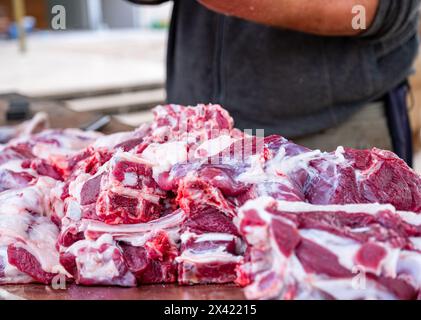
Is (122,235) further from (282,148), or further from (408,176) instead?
(408,176)

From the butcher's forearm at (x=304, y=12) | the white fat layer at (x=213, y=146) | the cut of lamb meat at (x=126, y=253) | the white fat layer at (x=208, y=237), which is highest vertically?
the butcher's forearm at (x=304, y=12)

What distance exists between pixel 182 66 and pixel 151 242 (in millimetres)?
1294

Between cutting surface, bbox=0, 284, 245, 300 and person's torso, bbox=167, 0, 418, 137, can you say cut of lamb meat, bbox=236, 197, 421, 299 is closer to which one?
cutting surface, bbox=0, 284, 245, 300

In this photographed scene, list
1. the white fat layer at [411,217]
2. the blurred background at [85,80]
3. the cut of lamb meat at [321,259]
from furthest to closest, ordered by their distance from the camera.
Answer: the blurred background at [85,80] → the white fat layer at [411,217] → the cut of lamb meat at [321,259]

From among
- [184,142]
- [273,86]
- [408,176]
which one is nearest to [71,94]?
[273,86]

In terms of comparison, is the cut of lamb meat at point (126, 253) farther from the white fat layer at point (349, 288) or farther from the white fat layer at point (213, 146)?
the white fat layer at point (349, 288)

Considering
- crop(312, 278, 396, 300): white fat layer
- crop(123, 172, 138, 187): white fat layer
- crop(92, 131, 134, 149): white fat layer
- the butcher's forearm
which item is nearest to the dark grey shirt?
the butcher's forearm

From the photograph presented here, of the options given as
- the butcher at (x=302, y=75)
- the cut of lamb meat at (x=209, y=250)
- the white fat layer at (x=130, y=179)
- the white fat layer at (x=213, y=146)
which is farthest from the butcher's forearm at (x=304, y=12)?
the cut of lamb meat at (x=209, y=250)

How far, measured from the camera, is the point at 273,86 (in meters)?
2.09

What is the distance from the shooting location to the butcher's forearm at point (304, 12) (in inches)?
64.1

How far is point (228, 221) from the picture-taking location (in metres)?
1.09

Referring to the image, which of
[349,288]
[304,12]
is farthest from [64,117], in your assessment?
[349,288]

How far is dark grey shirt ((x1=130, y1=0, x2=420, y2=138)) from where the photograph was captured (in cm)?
206
